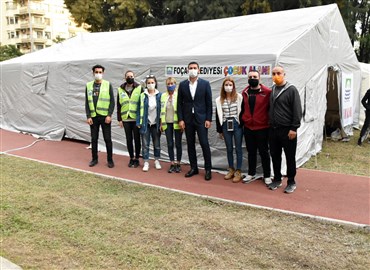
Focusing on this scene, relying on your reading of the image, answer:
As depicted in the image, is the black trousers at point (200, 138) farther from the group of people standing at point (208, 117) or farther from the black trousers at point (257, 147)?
the black trousers at point (257, 147)

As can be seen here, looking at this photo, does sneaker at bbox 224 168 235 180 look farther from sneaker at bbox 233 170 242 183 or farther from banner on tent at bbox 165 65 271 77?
banner on tent at bbox 165 65 271 77

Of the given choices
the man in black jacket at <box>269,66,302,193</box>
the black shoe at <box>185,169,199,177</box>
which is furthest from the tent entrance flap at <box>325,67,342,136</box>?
the black shoe at <box>185,169,199,177</box>

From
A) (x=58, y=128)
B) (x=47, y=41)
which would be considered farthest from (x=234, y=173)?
(x=47, y=41)

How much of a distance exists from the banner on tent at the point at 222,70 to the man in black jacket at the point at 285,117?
2.73 feet

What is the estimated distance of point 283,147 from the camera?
6.14 m

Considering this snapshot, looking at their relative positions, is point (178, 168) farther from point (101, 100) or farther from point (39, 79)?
point (39, 79)

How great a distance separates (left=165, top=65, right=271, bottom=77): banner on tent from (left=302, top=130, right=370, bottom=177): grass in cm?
237

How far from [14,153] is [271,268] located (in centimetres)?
755

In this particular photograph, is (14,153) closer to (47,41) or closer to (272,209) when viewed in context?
(272,209)

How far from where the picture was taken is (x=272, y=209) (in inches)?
209

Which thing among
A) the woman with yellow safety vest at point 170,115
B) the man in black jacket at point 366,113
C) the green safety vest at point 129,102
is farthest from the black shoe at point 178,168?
the man in black jacket at point 366,113

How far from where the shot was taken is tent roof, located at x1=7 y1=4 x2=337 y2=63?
7609 mm

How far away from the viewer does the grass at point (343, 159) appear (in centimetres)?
778

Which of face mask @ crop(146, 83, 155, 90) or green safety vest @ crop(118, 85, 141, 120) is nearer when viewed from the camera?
face mask @ crop(146, 83, 155, 90)
